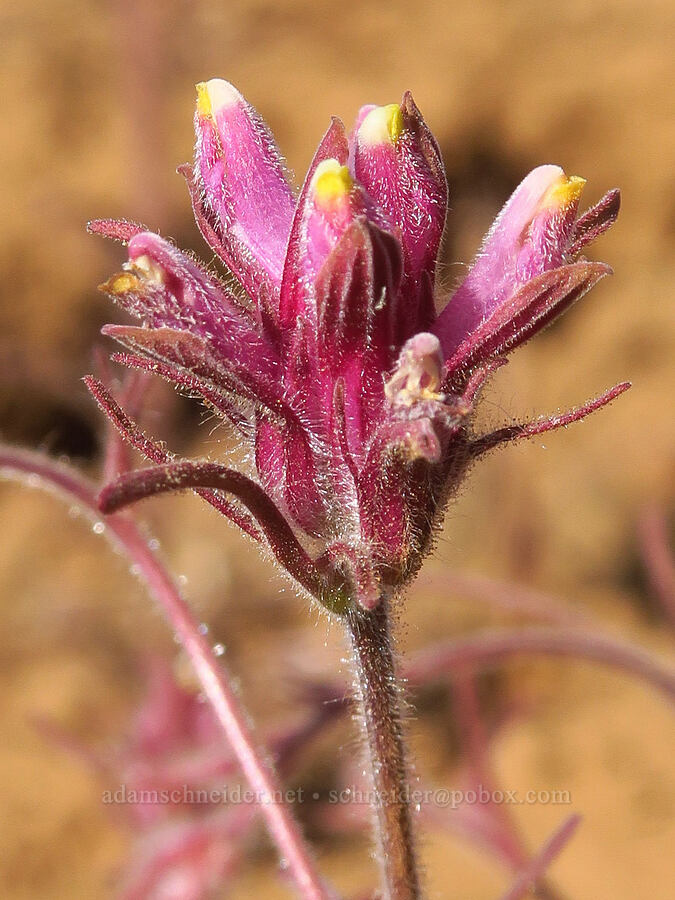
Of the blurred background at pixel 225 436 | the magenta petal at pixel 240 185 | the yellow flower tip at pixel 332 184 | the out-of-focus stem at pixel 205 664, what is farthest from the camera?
the blurred background at pixel 225 436

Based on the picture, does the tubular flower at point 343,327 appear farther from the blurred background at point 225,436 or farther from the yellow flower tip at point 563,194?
the blurred background at point 225,436

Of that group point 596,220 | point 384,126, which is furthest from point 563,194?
point 384,126

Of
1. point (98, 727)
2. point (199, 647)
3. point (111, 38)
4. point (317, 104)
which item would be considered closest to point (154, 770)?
point (199, 647)

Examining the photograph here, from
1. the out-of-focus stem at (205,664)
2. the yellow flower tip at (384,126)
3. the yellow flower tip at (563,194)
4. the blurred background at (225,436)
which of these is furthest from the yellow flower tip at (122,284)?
the blurred background at (225,436)

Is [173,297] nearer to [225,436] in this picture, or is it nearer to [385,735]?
[385,735]

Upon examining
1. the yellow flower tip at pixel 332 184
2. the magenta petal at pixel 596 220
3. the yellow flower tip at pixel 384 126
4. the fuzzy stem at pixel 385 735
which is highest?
the yellow flower tip at pixel 384 126

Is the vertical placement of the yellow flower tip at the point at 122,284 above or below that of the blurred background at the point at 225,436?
below

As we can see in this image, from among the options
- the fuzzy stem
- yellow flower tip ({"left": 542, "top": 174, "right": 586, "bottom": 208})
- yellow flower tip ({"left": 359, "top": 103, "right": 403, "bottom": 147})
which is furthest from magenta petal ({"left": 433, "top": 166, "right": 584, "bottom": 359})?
the fuzzy stem
